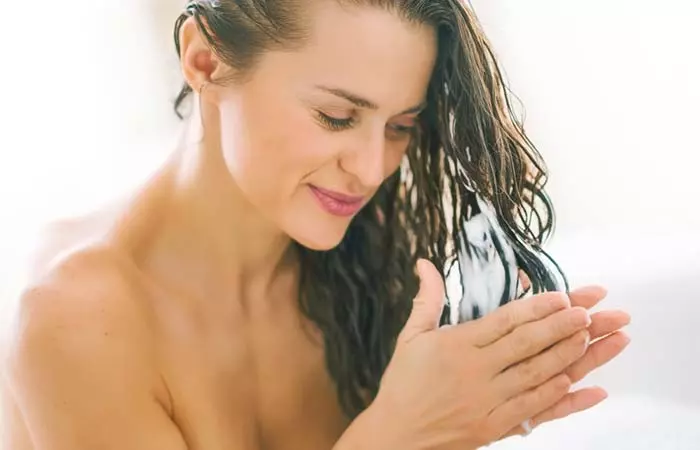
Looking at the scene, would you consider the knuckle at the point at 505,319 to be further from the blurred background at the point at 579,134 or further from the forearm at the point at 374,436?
the blurred background at the point at 579,134

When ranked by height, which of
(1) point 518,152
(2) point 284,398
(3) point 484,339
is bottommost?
(2) point 284,398

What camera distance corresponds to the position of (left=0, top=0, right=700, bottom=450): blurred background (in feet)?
3.41

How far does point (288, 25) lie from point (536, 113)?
1.77ft

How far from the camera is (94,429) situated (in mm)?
743

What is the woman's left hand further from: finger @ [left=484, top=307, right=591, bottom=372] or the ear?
the ear

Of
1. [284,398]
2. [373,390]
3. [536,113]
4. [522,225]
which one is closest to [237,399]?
[284,398]

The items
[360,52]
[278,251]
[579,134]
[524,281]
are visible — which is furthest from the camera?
[579,134]

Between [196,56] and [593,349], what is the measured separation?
41 cm

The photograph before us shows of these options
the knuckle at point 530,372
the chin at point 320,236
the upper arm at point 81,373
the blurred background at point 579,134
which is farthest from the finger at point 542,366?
the blurred background at point 579,134

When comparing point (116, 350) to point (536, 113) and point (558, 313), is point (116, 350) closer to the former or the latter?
point (558, 313)

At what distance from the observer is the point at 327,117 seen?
71cm

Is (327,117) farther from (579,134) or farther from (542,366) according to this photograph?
(579,134)

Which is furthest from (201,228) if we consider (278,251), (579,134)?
(579,134)

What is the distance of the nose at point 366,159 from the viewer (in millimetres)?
726
